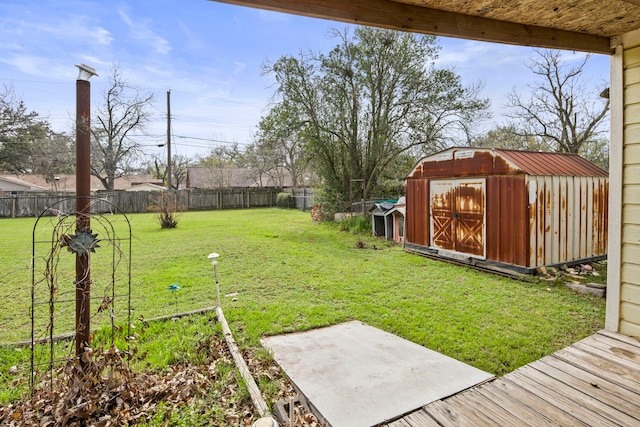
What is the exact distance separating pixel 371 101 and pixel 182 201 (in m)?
12.2

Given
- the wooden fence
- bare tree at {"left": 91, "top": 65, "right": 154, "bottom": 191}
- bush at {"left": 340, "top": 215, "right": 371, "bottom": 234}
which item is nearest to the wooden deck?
bush at {"left": 340, "top": 215, "right": 371, "bottom": 234}

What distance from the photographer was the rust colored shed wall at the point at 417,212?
261 inches

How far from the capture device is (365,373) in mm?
2352

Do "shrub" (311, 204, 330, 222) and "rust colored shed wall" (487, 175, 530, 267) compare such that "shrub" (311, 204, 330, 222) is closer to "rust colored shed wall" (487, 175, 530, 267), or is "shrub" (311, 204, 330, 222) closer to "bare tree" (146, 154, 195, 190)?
"rust colored shed wall" (487, 175, 530, 267)

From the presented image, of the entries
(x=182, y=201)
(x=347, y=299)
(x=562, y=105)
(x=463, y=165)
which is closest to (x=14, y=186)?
(x=182, y=201)

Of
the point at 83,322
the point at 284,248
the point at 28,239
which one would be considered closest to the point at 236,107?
the point at 28,239

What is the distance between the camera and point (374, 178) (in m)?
11.2

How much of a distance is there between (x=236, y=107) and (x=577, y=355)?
27.0 m

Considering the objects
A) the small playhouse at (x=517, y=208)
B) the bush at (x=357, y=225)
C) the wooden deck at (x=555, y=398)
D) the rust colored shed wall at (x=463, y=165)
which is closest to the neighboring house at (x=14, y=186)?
the bush at (x=357, y=225)

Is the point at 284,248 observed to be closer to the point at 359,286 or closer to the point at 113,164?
the point at 359,286

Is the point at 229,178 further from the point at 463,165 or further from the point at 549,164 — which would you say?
the point at 549,164

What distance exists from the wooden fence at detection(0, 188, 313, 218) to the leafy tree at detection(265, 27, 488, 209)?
5.51m

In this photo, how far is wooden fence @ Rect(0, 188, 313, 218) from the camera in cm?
1501

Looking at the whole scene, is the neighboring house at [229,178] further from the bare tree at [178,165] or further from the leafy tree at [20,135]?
the leafy tree at [20,135]
